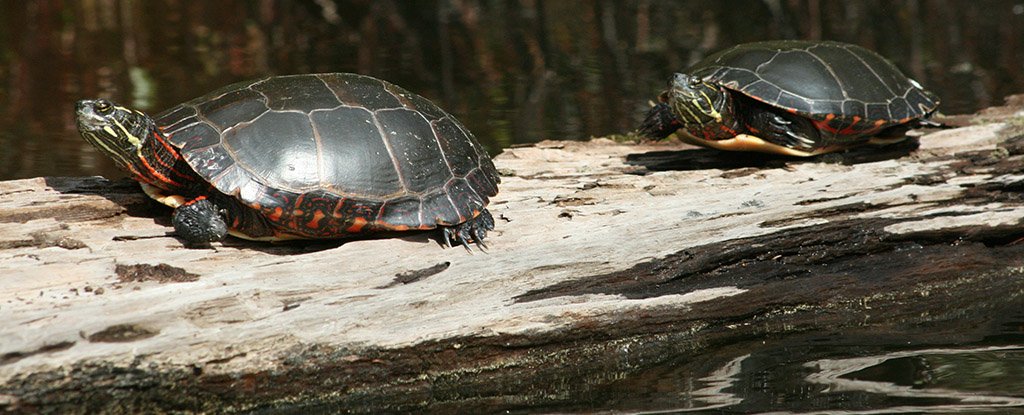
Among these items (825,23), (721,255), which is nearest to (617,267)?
(721,255)

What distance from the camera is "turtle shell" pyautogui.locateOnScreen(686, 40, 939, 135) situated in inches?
188

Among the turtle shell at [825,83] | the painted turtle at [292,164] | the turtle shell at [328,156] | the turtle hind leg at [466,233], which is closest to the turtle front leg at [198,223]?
the painted turtle at [292,164]

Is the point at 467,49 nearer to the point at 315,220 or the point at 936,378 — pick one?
the point at 315,220

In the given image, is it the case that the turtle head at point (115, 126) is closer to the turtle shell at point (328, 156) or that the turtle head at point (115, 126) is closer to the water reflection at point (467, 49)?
the turtle shell at point (328, 156)

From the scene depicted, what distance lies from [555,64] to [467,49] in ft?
3.96

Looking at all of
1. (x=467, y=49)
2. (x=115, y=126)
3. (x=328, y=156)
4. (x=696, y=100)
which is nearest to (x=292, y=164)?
(x=328, y=156)

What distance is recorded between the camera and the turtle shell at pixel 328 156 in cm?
341

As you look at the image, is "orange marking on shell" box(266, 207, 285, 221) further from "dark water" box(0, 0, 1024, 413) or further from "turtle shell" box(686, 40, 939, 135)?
"turtle shell" box(686, 40, 939, 135)

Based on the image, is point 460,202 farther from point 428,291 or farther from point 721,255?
point 721,255

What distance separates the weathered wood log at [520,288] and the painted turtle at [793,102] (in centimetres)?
24

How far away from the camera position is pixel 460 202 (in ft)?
12.1

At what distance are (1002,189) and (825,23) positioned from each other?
27.2 feet

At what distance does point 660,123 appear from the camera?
17.5 feet

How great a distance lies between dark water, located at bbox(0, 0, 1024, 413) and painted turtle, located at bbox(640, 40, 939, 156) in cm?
142
